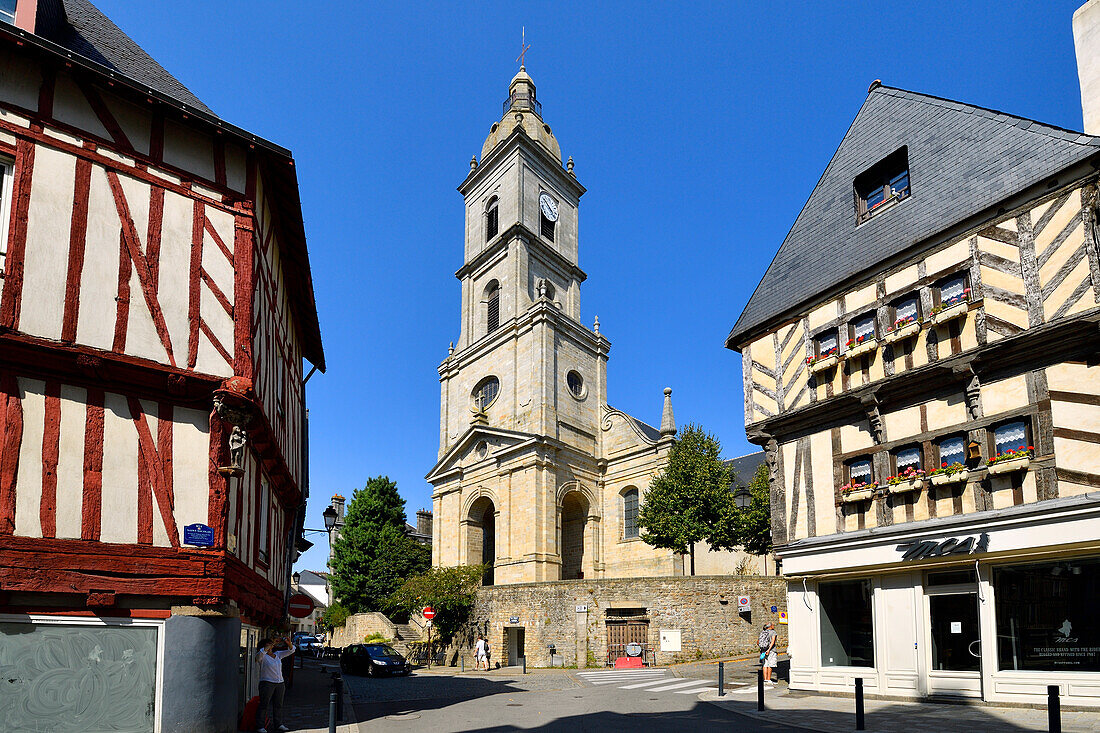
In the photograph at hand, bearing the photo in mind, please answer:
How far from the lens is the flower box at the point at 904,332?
1305cm

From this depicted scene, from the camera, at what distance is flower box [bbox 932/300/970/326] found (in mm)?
12344

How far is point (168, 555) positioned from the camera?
8.16 m

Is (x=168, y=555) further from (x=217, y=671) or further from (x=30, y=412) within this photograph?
(x=30, y=412)

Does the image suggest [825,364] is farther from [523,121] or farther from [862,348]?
[523,121]

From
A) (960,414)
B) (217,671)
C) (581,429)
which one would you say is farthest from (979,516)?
(581,429)

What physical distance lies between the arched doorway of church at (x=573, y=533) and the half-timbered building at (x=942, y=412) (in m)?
20.4

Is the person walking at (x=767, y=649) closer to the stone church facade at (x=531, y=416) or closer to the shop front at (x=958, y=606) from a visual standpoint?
the shop front at (x=958, y=606)

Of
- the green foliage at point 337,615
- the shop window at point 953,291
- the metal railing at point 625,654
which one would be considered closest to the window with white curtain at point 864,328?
the shop window at point 953,291

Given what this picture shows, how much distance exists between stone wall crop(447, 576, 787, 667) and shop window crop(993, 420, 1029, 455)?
42.5 feet

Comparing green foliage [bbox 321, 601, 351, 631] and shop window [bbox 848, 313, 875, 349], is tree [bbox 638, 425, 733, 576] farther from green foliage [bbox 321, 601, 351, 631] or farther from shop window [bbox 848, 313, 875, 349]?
green foliage [bbox 321, 601, 351, 631]

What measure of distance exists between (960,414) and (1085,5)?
7.61m

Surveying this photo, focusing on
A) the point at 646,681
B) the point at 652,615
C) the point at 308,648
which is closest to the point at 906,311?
the point at 646,681

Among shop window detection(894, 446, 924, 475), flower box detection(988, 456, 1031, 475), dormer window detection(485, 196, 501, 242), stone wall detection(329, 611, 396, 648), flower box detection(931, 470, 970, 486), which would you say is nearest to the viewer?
flower box detection(988, 456, 1031, 475)

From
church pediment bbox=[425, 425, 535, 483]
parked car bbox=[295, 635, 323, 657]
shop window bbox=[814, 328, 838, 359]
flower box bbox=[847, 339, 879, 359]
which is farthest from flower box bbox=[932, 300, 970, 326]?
parked car bbox=[295, 635, 323, 657]
